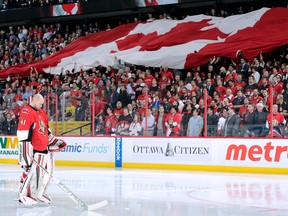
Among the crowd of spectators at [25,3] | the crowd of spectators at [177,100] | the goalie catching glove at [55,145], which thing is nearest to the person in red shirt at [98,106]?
the crowd of spectators at [177,100]

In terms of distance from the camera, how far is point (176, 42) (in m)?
24.8

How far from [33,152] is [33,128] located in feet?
1.12

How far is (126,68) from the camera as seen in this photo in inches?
939

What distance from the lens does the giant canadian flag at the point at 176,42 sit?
22.5m

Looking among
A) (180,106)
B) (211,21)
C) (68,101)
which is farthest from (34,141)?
(211,21)

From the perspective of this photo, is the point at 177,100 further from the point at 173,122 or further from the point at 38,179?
the point at 38,179

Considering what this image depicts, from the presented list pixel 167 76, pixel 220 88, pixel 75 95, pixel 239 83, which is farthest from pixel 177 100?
pixel 167 76

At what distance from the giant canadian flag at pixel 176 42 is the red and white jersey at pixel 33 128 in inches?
504

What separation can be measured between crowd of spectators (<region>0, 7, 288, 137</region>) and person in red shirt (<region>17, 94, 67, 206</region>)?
26.0ft

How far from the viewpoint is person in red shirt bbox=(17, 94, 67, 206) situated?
9.71 m

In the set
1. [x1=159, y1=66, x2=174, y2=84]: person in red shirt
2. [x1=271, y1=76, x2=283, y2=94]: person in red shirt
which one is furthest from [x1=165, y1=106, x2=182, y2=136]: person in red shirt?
[x1=159, y1=66, x2=174, y2=84]: person in red shirt

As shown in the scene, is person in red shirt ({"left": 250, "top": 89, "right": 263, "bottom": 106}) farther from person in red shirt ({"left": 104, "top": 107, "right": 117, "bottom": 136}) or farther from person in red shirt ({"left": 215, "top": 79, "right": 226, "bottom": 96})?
person in red shirt ({"left": 104, "top": 107, "right": 117, "bottom": 136})

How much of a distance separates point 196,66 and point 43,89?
5196 mm

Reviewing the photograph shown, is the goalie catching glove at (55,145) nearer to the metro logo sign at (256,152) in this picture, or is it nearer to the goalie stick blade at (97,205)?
the goalie stick blade at (97,205)
